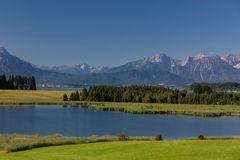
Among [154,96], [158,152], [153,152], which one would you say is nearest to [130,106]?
[154,96]

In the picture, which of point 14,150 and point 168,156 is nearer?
point 168,156

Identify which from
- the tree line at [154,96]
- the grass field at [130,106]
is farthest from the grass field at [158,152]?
the tree line at [154,96]

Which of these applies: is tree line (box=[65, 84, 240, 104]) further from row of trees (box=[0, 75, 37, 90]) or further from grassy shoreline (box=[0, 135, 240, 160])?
grassy shoreline (box=[0, 135, 240, 160])

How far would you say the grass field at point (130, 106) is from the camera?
372 ft

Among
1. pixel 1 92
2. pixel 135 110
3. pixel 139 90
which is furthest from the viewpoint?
pixel 139 90

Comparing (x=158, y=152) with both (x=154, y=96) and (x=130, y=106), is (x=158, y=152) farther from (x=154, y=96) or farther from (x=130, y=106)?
(x=154, y=96)

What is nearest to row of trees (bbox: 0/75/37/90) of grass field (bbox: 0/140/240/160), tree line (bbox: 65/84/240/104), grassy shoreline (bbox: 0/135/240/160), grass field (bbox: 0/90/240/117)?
grass field (bbox: 0/90/240/117)

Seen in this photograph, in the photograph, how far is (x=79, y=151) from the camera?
2758 centimetres

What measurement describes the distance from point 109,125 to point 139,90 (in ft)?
273

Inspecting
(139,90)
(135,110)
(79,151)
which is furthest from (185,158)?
(139,90)

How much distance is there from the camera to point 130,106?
131375 mm

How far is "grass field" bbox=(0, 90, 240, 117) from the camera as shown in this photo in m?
113

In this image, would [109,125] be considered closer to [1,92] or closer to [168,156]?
[168,156]

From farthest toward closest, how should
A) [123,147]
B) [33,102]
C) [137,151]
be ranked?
[33,102] → [123,147] → [137,151]
